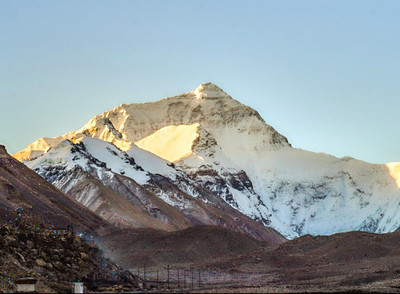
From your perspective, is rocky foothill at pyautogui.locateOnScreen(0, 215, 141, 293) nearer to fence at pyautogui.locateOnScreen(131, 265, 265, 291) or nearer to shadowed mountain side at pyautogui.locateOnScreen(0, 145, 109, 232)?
fence at pyautogui.locateOnScreen(131, 265, 265, 291)

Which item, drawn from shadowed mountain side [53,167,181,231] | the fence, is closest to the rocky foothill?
the fence

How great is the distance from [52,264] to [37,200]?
56.0 m

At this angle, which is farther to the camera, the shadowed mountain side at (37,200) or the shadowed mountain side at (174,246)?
the shadowed mountain side at (174,246)

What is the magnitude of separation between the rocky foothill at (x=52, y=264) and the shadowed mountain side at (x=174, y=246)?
3907cm

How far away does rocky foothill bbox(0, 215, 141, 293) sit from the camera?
68.9 meters

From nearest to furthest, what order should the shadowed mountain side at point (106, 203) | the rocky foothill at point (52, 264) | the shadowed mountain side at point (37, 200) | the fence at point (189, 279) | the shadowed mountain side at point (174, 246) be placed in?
the rocky foothill at point (52, 264)
the fence at point (189, 279)
the shadowed mountain side at point (37, 200)
the shadowed mountain side at point (174, 246)
the shadowed mountain side at point (106, 203)

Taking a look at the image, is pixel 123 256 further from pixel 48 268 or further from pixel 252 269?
pixel 48 268

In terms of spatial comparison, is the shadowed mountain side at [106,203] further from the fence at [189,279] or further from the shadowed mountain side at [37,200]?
the fence at [189,279]

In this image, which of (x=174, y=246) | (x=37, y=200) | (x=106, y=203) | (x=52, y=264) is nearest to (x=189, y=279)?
(x=52, y=264)

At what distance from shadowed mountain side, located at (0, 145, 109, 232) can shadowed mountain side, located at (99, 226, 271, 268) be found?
20.3ft

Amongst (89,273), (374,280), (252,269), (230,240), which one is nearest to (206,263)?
(252,269)

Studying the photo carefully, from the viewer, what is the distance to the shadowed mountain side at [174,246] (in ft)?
416

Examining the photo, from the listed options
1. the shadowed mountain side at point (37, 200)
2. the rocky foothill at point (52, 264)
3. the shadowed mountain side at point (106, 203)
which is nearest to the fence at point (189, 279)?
the rocky foothill at point (52, 264)

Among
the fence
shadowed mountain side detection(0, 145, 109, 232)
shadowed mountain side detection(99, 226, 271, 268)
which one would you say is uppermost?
shadowed mountain side detection(0, 145, 109, 232)
